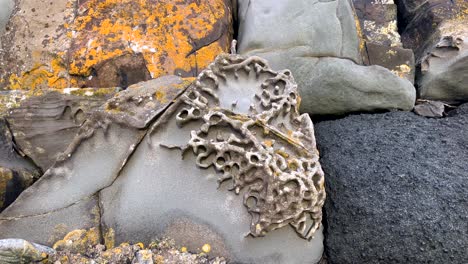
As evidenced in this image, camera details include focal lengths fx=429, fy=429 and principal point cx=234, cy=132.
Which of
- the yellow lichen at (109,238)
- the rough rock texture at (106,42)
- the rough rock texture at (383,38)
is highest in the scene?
the rough rock texture at (106,42)

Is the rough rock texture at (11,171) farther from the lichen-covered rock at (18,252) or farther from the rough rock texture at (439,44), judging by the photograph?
the rough rock texture at (439,44)

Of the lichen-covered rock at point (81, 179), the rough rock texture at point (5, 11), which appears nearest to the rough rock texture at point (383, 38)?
the lichen-covered rock at point (81, 179)

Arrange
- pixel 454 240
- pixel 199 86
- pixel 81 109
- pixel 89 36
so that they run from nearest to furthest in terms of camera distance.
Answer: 1. pixel 454 240
2. pixel 199 86
3. pixel 81 109
4. pixel 89 36

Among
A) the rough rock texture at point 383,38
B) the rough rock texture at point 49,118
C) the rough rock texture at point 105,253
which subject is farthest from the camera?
the rough rock texture at point 383,38

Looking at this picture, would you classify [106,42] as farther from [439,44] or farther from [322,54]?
[439,44]

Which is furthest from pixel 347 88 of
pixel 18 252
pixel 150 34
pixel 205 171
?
pixel 18 252

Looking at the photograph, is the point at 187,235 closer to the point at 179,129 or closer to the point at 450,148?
the point at 179,129

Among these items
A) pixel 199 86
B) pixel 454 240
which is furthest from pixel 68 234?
pixel 454 240
